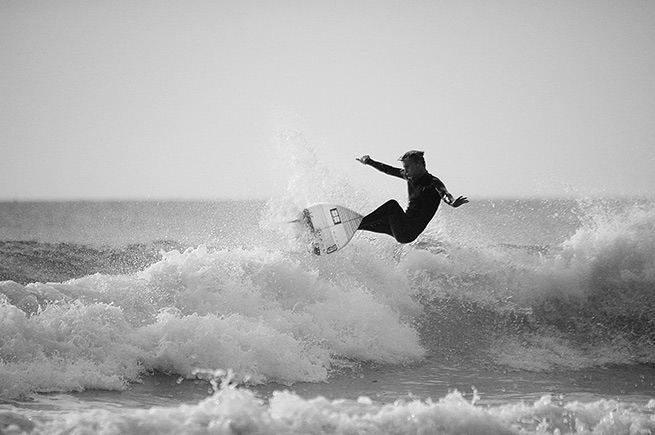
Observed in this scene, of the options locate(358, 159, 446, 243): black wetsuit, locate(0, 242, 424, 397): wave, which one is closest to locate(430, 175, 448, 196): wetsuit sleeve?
locate(358, 159, 446, 243): black wetsuit

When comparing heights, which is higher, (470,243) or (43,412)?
(470,243)

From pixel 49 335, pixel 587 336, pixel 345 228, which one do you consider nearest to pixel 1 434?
pixel 49 335

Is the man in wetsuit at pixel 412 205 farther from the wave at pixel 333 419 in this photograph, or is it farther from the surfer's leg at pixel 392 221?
the wave at pixel 333 419

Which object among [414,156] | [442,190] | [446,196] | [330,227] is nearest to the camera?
[446,196]

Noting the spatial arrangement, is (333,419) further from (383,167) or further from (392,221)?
(383,167)

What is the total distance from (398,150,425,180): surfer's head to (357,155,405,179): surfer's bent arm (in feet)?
0.33

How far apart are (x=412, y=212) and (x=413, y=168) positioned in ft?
1.88

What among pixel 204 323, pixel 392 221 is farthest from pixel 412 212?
pixel 204 323

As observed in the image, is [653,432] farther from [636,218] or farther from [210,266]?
[636,218]

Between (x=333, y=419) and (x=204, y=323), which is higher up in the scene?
(x=204, y=323)

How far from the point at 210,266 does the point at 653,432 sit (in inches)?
236

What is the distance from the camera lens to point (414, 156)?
911 cm

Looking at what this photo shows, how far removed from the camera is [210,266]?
32.4 feet

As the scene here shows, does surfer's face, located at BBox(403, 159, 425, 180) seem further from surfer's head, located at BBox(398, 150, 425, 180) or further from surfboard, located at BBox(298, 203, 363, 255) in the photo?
surfboard, located at BBox(298, 203, 363, 255)
